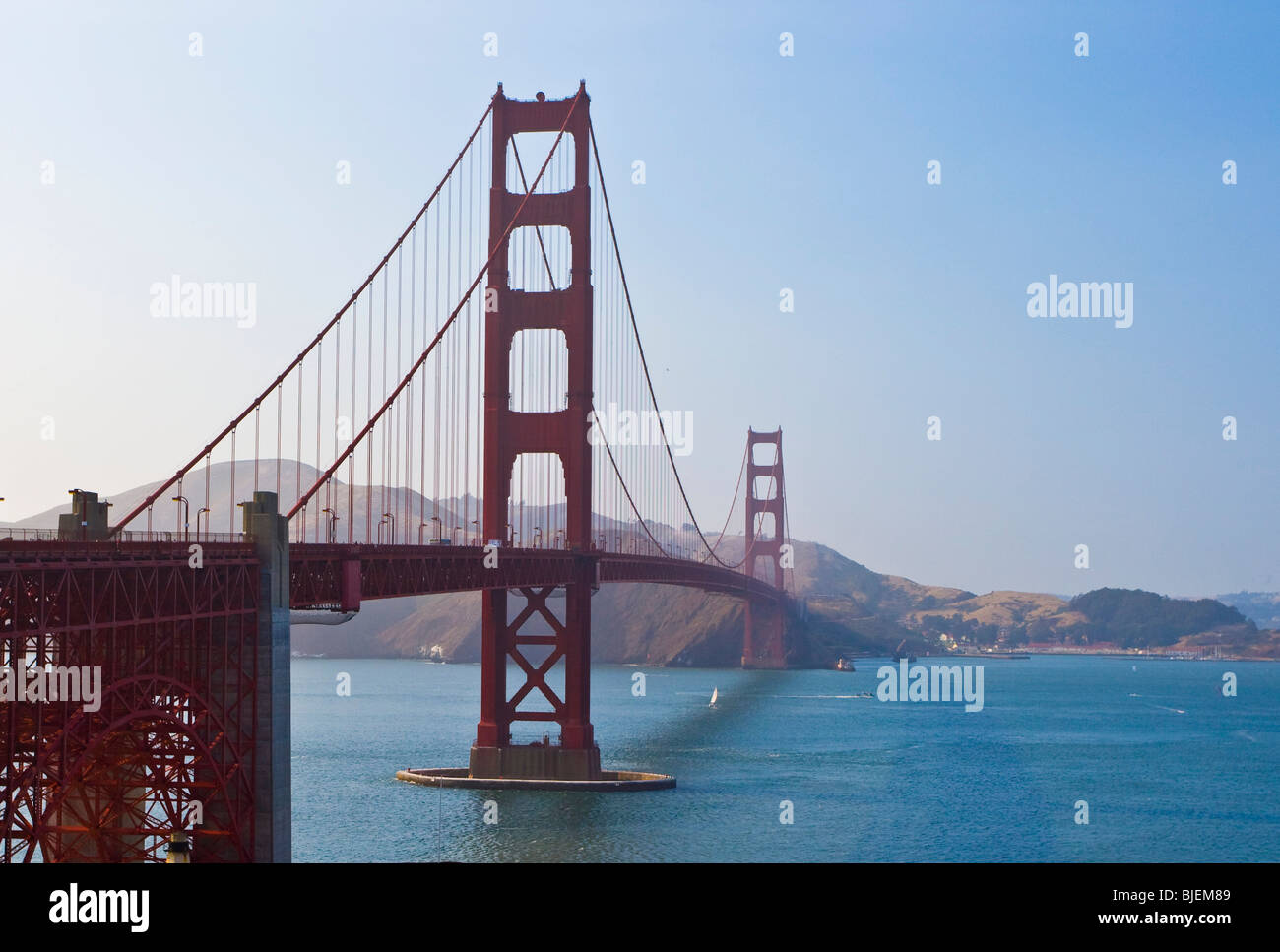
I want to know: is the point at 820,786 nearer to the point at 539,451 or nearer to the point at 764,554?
the point at 539,451

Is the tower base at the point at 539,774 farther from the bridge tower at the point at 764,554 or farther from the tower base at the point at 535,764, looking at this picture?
the bridge tower at the point at 764,554

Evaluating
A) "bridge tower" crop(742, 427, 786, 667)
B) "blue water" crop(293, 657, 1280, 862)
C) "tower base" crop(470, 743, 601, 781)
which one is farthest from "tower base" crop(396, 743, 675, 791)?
"bridge tower" crop(742, 427, 786, 667)

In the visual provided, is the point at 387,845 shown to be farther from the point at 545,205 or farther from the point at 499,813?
the point at 545,205

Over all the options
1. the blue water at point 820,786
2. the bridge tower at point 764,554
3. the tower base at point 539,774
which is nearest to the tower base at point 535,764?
the tower base at point 539,774

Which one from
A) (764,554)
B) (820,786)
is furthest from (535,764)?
(764,554)

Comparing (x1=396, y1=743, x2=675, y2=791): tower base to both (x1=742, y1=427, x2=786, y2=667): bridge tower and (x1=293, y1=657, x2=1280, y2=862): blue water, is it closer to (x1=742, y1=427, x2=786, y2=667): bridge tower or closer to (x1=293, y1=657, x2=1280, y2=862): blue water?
(x1=293, y1=657, x2=1280, y2=862): blue water
